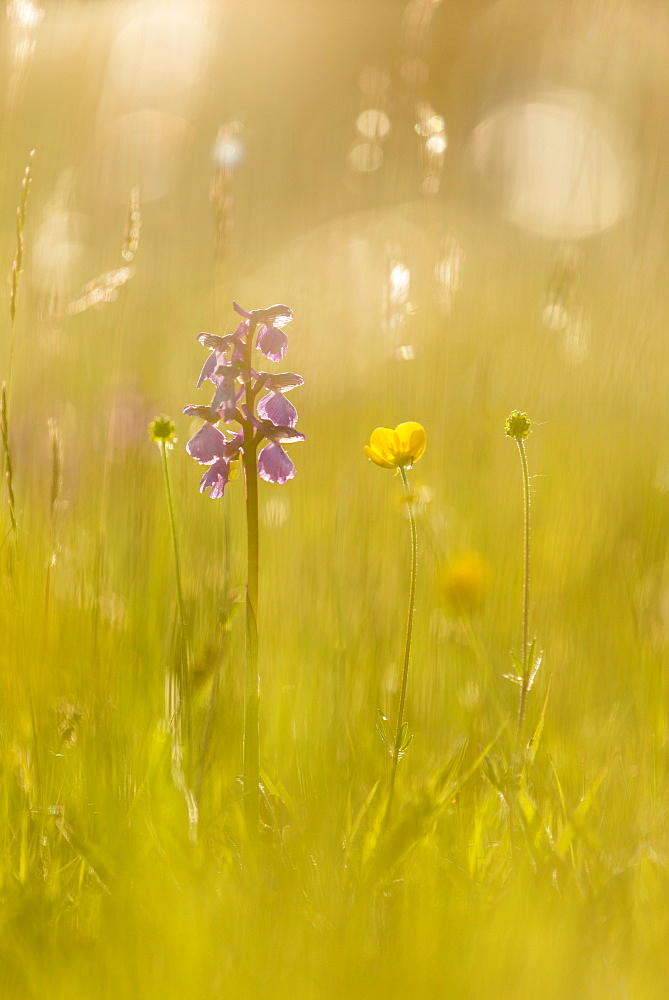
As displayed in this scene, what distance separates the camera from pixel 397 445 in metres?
1.45

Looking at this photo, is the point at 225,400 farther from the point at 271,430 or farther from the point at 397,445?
the point at 397,445

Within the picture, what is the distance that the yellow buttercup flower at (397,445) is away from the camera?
1427 mm

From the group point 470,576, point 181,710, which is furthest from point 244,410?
point 470,576

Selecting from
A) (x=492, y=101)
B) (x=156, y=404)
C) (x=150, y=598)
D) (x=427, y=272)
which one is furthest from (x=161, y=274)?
(x=492, y=101)

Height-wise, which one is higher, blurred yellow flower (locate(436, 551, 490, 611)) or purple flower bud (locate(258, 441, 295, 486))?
purple flower bud (locate(258, 441, 295, 486))

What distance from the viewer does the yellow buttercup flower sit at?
1427 millimetres

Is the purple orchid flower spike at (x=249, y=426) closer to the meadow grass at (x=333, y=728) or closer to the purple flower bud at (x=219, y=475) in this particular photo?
the purple flower bud at (x=219, y=475)

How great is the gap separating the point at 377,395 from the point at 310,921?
3.47 m

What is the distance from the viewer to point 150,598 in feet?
5.33

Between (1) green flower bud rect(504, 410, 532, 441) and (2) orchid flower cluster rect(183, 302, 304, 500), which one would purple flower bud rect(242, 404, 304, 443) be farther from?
(1) green flower bud rect(504, 410, 532, 441)

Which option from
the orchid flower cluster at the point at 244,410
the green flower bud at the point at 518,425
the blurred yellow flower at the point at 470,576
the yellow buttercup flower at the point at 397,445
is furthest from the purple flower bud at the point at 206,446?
the blurred yellow flower at the point at 470,576

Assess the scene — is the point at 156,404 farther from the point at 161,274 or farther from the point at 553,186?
the point at 553,186

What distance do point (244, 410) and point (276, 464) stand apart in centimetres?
10

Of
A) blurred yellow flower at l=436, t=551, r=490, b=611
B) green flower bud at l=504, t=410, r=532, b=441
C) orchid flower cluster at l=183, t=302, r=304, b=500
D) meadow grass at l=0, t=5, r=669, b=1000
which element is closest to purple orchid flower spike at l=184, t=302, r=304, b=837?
orchid flower cluster at l=183, t=302, r=304, b=500
